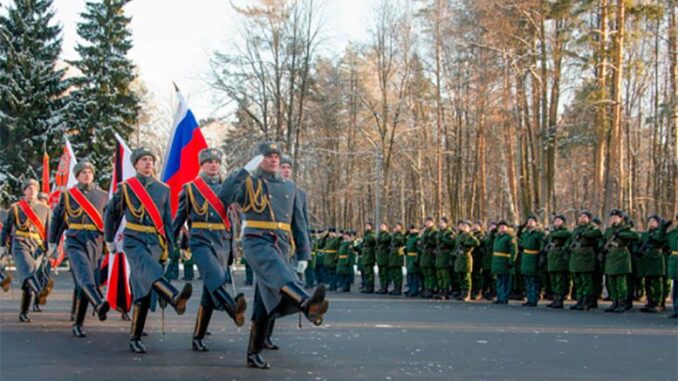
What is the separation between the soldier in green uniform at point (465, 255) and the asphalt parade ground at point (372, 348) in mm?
4032

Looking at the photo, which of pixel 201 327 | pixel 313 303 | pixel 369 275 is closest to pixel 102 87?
pixel 369 275

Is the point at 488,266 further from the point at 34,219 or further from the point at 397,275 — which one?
the point at 34,219

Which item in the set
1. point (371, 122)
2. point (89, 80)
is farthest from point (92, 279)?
point (371, 122)

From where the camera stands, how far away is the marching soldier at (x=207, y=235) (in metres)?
9.41

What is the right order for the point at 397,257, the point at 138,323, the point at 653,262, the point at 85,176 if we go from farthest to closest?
the point at 397,257 → the point at 653,262 → the point at 85,176 → the point at 138,323

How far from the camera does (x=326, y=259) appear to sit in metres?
24.5

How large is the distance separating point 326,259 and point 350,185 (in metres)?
31.2

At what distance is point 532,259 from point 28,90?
31.6m

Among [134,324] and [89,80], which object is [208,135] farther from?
[134,324]

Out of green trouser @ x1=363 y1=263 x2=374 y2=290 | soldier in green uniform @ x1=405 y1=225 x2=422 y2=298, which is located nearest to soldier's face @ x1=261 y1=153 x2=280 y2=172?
soldier in green uniform @ x1=405 y1=225 x2=422 y2=298

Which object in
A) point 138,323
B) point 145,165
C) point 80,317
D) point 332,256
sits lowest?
point 80,317

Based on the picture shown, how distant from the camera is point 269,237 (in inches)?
327

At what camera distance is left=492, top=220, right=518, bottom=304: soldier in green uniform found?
18156 mm

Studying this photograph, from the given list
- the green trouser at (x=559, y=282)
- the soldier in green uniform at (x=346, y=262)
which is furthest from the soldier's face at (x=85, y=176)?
the soldier in green uniform at (x=346, y=262)
